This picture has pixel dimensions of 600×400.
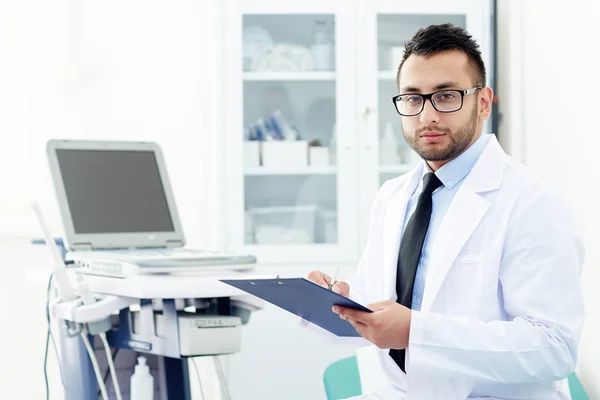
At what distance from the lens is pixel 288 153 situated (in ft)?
10.0

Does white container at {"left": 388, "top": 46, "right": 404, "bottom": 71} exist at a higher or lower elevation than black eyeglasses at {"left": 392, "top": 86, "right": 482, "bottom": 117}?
higher

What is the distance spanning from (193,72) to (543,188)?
6.54 feet

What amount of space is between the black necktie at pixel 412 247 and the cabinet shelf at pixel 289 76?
4.71 feet

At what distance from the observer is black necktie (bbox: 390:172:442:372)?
156cm

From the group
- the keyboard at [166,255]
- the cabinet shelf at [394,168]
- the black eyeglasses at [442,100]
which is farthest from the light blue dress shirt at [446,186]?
the cabinet shelf at [394,168]

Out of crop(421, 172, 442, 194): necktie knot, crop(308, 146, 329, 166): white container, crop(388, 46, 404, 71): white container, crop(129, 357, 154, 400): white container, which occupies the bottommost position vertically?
crop(129, 357, 154, 400): white container

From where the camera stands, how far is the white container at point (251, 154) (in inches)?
119

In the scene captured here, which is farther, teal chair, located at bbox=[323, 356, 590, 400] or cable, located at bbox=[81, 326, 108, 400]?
teal chair, located at bbox=[323, 356, 590, 400]

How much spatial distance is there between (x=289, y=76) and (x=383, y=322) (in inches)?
73.2

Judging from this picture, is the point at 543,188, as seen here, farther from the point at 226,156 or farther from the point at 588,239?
the point at 226,156

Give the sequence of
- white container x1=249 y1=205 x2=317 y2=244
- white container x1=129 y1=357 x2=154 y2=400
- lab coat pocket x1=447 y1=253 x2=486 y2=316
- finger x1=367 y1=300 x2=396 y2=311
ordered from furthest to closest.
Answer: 1. white container x1=249 y1=205 x2=317 y2=244
2. white container x1=129 y1=357 x2=154 y2=400
3. lab coat pocket x1=447 y1=253 x2=486 y2=316
4. finger x1=367 y1=300 x2=396 y2=311

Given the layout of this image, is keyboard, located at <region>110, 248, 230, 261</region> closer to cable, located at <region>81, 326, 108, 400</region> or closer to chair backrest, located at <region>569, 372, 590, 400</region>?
cable, located at <region>81, 326, 108, 400</region>

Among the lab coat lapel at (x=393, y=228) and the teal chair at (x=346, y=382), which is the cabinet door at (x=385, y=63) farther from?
the lab coat lapel at (x=393, y=228)

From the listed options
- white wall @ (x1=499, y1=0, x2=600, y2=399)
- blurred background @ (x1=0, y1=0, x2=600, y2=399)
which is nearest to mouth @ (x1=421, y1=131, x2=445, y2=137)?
white wall @ (x1=499, y1=0, x2=600, y2=399)
